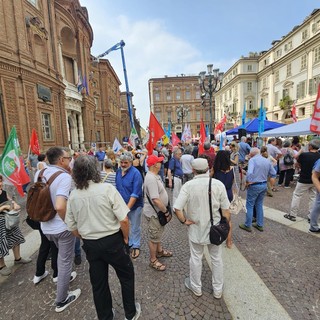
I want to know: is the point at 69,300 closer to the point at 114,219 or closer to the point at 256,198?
the point at 114,219

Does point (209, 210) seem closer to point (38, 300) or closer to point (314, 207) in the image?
point (38, 300)

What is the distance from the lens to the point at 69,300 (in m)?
2.39

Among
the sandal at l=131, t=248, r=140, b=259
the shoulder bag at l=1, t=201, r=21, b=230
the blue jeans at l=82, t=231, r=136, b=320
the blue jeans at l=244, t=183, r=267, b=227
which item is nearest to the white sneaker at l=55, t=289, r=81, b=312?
the blue jeans at l=82, t=231, r=136, b=320

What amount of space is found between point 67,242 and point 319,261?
3755 millimetres

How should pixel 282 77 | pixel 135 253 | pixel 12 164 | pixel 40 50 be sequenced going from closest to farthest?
pixel 135 253 < pixel 12 164 < pixel 40 50 < pixel 282 77

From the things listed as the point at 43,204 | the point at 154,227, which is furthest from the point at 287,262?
the point at 43,204

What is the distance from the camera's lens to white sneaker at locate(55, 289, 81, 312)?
2304mm

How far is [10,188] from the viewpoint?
19.2ft

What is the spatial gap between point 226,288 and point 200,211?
120cm

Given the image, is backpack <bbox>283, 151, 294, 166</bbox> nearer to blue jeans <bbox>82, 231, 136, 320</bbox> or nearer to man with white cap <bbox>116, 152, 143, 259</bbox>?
man with white cap <bbox>116, 152, 143, 259</bbox>

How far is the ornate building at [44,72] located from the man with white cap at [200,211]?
14084 millimetres

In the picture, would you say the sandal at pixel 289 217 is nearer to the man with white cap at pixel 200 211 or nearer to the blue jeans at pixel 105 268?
the man with white cap at pixel 200 211

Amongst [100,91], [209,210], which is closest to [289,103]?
[100,91]

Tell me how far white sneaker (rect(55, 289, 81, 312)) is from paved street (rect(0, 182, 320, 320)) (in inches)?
2.1
